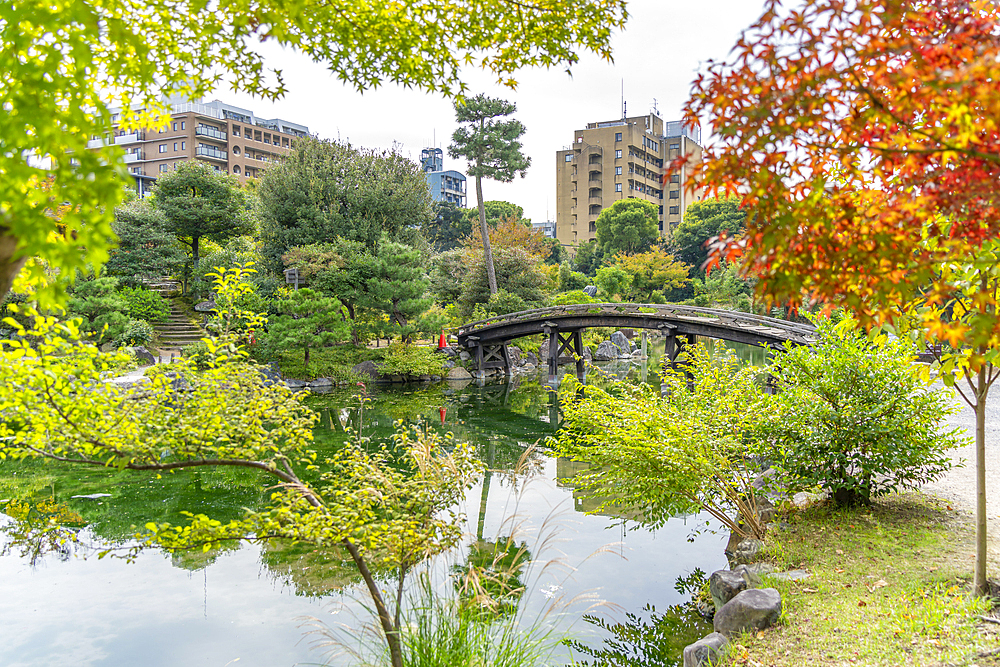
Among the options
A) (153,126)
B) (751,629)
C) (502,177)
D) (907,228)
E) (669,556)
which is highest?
(502,177)

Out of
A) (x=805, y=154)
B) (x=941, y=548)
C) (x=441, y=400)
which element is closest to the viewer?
(x=805, y=154)

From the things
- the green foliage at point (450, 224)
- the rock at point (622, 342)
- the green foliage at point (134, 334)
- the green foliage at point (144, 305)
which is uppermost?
the green foliage at point (450, 224)

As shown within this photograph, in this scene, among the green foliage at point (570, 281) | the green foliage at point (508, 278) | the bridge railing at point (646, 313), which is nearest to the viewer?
the bridge railing at point (646, 313)

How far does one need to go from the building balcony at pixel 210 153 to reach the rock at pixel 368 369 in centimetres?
3432

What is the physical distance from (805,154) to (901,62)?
0.73 m

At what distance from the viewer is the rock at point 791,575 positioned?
172 inches

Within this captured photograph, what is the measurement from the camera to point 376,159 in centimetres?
2197

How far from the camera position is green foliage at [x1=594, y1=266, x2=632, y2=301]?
2902cm

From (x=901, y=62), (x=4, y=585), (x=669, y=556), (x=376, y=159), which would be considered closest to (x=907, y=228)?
(x=901, y=62)

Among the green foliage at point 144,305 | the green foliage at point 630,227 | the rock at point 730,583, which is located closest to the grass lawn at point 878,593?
the rock at point 730,583

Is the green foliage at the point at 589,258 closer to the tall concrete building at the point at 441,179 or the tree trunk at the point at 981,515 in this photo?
the tall concrete building at the point at 441,179

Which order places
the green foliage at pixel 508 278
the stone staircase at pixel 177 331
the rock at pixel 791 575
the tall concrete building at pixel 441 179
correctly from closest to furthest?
the rock at pixel 791 575, the stone staircase at pixel 177 331, the green foliage at pixel 508 278, the tall concrete building at pixel 441 179

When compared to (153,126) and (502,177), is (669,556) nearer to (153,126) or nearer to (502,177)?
(153,126)

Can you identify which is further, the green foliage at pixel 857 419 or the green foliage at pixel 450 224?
the green foliage at pixel 450 224
